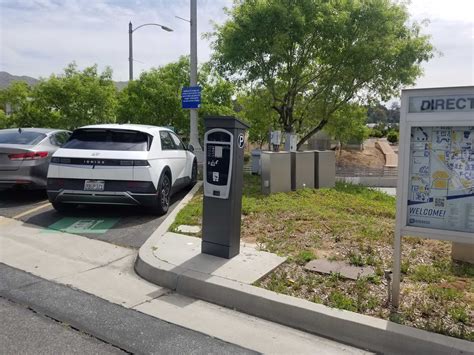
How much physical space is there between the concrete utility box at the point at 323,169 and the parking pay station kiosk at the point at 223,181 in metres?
6.80

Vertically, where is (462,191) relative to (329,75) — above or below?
below

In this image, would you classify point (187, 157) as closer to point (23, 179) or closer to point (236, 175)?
point (23, 179)

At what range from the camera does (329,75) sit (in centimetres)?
1553

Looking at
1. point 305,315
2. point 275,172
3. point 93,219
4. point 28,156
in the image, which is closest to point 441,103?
point 305,315

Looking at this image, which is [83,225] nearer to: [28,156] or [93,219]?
[93,219]

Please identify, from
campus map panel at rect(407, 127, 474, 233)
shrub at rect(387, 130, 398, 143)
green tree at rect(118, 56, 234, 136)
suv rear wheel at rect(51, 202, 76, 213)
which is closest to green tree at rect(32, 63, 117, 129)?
green tree at rect(118, 56, 234, 136)

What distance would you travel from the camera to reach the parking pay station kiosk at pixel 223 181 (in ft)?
15.8

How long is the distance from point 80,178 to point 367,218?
4.77 meters

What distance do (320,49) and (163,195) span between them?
965 centimetres

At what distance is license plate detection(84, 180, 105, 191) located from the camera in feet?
21.7

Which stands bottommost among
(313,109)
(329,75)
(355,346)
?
(355,346)

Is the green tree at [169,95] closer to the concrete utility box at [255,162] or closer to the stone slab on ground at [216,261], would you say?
the concrete utility box at [255,162]

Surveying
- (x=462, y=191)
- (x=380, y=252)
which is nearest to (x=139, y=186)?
(x=380, y=252)

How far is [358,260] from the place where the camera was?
490 cm
